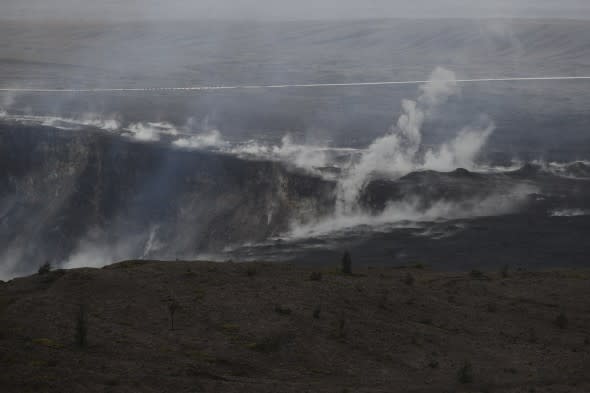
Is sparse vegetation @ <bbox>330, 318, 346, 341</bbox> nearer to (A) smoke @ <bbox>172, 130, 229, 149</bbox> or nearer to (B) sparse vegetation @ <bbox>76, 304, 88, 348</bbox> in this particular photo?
(B) sparse vegetation @ <bbox>76, 304, 88, 348</bbox>

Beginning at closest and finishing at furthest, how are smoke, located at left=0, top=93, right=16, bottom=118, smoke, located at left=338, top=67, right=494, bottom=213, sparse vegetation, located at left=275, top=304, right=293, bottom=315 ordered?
sparse vegetation, located at left=275, top=304, right=293, bottom=315 → smoke, located at left=338, top=67, right=494, bottom=213 → smoke, located at left=0, top=93, right=16, bottom=118

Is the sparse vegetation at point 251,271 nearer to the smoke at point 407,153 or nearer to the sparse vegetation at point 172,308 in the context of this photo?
the sparse vegetation at point 172,308

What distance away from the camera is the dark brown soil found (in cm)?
1488

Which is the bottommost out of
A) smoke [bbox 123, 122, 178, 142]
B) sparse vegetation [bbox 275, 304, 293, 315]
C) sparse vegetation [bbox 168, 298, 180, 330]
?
smoke [bbox 123, 122, 178, 142]

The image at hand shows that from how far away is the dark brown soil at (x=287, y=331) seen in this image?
48.8 feet

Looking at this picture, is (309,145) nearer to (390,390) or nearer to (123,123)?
(123,123)

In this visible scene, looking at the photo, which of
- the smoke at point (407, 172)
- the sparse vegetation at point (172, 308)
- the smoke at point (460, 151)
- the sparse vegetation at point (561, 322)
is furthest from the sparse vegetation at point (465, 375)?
the smoke at point (460, 151)

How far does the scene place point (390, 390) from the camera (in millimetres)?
14938

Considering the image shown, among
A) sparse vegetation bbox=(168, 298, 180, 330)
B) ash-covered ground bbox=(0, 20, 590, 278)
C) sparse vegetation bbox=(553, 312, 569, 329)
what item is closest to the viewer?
sparse vegetation bbox=(168, 298, 180, 330)

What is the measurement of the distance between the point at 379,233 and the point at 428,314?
9.79 m

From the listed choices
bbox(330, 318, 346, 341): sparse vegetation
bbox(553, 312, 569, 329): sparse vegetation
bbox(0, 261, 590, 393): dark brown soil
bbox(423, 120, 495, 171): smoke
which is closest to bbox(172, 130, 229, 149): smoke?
bbox(423, 120, 495, 171): smoke

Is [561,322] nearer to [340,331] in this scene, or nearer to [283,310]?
[340,331]

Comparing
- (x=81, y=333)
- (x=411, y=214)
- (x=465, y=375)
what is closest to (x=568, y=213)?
(x=411, y=214)

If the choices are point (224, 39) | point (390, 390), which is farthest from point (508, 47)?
point (390, 390)
